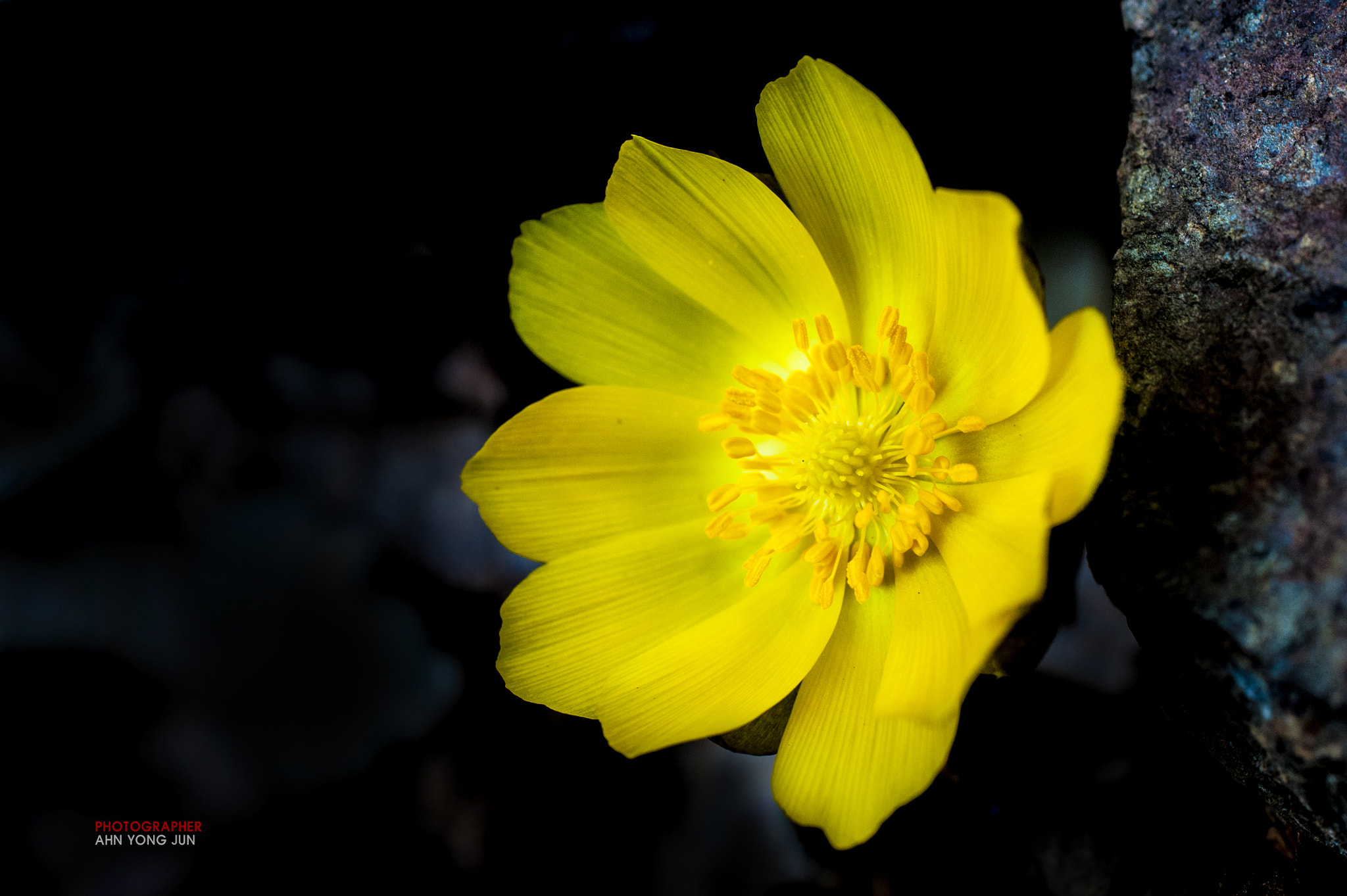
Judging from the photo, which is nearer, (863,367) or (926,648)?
(926,648)

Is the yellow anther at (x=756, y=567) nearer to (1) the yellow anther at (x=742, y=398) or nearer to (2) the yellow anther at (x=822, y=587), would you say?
(2) the yellow anther at (x=822, y=587)

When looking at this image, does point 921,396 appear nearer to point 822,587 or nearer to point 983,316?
point 983,316

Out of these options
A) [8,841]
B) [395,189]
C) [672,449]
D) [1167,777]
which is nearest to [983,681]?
[1167,777]

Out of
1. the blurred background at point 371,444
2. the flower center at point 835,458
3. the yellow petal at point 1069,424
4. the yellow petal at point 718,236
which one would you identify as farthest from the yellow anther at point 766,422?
the blurred background at point 371,444

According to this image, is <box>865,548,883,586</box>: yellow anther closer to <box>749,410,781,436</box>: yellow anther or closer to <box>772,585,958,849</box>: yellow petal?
<box>772,585,958,849</box>: yellow petal

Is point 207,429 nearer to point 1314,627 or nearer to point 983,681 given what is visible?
point 983,681

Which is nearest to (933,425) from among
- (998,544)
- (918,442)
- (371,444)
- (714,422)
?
(918,442)
